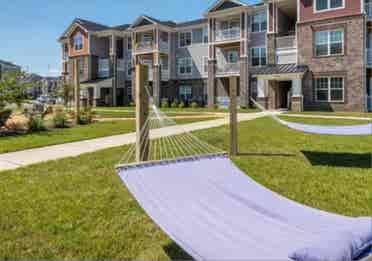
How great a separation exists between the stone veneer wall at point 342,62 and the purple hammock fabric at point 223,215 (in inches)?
821

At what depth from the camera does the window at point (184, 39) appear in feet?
108

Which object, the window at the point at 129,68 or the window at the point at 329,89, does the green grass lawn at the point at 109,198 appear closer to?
the window at the point at 329,89

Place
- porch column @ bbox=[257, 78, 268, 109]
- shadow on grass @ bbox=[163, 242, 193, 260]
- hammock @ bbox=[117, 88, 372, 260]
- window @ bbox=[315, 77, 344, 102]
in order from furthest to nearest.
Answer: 1. porch column @ bbox=[257, 78, 268, 109]
2. window @ bbox=[315, 77, 344, 102]
3. shadow on grass @ bbox=[163, 242, 193, 260]
4. hammock @ bbox=[117, 88, 372, 260]

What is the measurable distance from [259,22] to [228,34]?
262 centimetres

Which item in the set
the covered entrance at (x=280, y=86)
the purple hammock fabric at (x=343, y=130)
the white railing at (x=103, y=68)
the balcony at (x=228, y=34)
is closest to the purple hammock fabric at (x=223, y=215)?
the purple hammock fabric at (x=343, y=130)

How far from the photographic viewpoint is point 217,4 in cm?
2852

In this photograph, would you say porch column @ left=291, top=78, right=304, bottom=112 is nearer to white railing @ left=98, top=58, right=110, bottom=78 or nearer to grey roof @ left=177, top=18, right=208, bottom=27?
grey roof @ left=177, top=18, right=208, bottom=27

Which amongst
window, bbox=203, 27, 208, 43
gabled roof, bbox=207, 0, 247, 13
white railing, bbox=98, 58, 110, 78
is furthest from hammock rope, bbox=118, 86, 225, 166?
white railing, bbox=98, 58, 110, 78

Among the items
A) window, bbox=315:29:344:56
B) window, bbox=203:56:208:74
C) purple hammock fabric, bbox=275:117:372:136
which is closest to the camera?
purple hammock fabric, bbox=275:117:372:136

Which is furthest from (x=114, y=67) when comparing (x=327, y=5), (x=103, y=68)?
(x=327, y=5)

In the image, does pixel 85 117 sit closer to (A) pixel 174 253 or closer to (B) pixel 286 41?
(A) pixel 174 253

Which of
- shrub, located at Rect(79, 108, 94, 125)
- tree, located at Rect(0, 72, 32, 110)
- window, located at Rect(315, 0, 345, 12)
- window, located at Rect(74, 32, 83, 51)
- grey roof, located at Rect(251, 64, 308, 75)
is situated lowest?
shrub, located at Rect(79, 108, 94, 125)

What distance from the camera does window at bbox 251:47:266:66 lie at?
88.9 ft

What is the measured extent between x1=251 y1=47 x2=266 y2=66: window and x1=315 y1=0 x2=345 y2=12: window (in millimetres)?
5113
